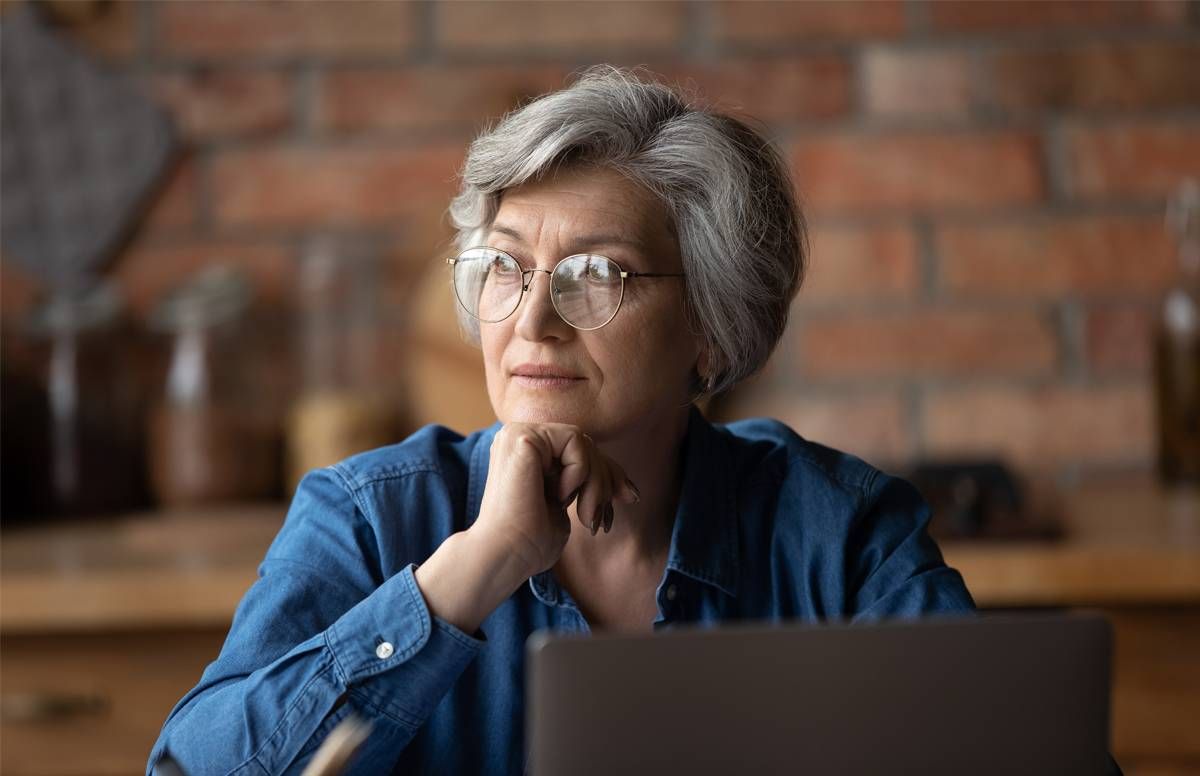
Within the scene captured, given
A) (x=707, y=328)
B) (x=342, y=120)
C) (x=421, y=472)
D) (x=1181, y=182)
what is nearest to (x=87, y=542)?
(x=342, y=120)

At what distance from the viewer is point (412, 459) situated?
1.32 metres

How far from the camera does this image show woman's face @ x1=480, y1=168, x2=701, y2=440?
4.06ft

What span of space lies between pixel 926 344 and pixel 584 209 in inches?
46.8

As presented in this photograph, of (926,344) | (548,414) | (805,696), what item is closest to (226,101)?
(926,344)

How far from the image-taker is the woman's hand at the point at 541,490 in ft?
3.71

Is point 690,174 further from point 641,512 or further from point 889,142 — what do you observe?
point 889,142

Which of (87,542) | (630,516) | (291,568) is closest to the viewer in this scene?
(291,568)

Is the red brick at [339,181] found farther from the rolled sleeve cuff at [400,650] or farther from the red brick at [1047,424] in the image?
the rolled sleeve cuff at [400,650]

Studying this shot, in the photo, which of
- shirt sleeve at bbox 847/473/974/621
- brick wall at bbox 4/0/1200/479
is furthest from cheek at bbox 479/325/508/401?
brick wall at bbox 4/0/1200/479

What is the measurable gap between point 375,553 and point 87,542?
→ 956mm

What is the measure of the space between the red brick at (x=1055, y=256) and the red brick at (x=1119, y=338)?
36 millimetres

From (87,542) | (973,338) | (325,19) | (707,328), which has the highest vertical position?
(325,19)

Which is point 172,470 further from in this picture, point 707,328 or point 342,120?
point 707,328

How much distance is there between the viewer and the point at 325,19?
7.61 ft
